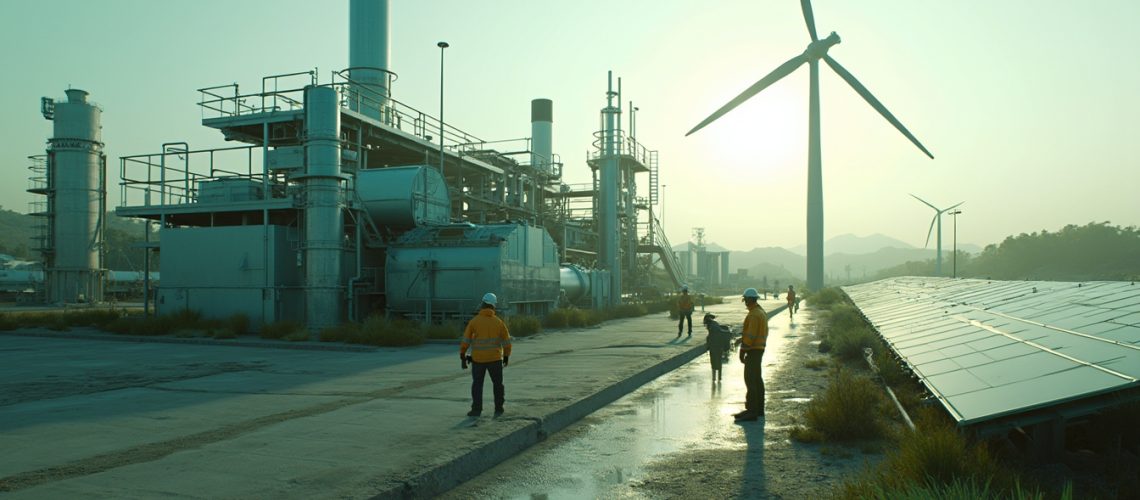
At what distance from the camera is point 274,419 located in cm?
937

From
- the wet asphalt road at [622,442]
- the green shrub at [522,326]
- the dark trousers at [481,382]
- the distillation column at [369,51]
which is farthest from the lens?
the distillation column at [369,51]

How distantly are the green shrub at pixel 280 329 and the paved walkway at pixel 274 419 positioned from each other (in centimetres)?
373

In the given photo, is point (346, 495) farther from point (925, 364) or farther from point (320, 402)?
point (925, 364)

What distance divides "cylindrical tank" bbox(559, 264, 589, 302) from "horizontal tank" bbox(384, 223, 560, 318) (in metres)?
7.89

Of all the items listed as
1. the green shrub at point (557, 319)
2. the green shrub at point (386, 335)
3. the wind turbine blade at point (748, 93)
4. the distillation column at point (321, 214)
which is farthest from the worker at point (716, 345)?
the wind turbine blade at point (748, 93)


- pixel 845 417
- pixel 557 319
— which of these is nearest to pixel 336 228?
pixel 557 319

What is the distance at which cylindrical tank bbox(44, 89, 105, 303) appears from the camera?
47.8 metres

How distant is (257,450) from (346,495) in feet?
6.96

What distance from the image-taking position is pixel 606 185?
43125 mm

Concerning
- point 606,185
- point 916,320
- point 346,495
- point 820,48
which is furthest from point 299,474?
point 820,48

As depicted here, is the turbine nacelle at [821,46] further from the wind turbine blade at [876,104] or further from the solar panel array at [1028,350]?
the solar panel array at [1028,350]

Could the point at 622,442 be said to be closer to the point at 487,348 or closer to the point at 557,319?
the point at 487,348

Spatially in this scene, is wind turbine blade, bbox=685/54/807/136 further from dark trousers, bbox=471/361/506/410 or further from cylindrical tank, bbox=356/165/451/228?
dark trousers, bbox=471/361/506/410

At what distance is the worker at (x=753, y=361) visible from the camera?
407 inches
